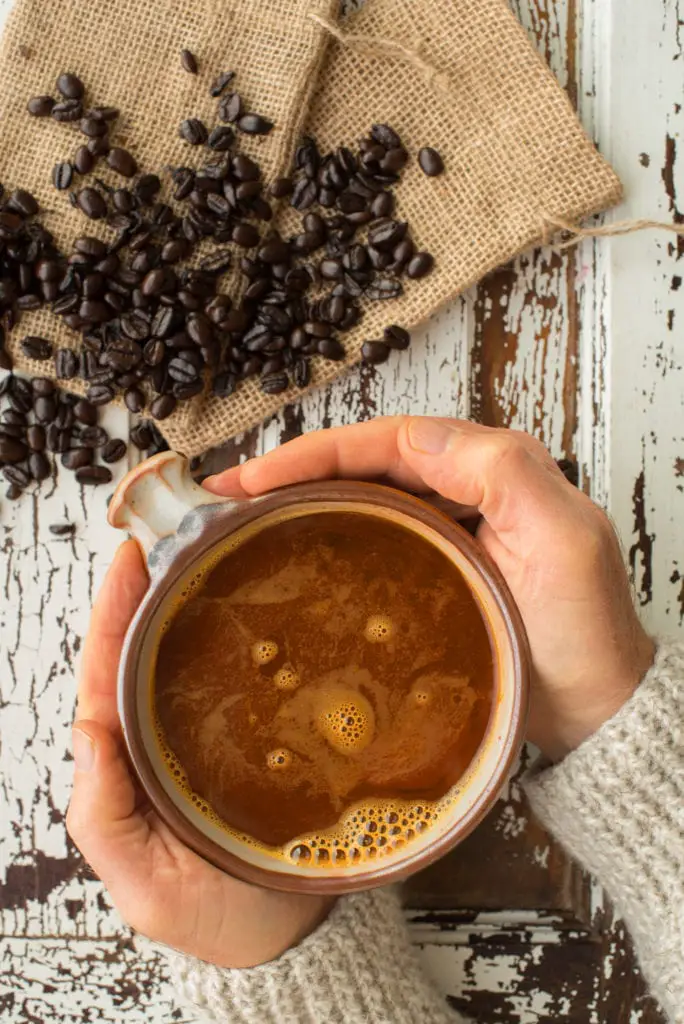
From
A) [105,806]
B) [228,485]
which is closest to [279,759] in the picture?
[105,806]

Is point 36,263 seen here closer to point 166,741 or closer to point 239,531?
point 239,531

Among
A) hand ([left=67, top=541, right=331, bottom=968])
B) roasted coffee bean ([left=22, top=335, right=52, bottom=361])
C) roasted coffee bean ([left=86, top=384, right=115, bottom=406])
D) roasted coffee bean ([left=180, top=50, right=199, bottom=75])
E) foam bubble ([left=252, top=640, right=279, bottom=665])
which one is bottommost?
hand ([left=67, top=541, right=331, bottom=968])

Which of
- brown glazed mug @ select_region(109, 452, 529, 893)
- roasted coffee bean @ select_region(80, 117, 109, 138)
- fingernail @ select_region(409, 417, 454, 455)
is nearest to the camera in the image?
brown glazed mug @ select_region(109, 452, 529, 893)

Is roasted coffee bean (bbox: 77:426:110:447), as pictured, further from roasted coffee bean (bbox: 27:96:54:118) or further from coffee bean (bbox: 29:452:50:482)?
roasted coffee bean (bbox: 27:96:54:118)

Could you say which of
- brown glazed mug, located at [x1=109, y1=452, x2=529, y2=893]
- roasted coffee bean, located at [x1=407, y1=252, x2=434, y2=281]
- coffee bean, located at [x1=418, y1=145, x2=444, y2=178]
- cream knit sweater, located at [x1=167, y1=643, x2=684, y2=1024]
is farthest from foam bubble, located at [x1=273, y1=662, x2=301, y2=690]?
coffee bean, located at [x1=418, y1=145, x2=444, y2=178]

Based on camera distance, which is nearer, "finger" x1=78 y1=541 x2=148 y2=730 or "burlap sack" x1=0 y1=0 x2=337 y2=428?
"finger" x1=78 y1=541 x2=148 y2=730

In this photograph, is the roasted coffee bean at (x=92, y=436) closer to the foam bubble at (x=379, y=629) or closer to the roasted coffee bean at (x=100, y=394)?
the roasted coffee bean at (x=100, y=394)

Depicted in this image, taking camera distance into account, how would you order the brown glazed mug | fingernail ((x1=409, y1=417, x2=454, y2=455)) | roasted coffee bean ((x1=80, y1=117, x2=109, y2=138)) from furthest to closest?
1. roasted coffee bean ((x1=80, y1=117, x2=109, y2=138))
2. fingernail ((x1=409, y1=417, x2=454, y2=455))
3. the brown glazed mug
